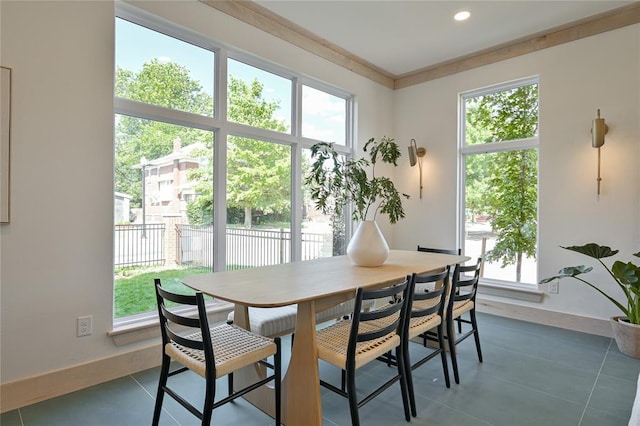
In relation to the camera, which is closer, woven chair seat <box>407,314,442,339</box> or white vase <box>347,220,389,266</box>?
woven chair seat <box>407,314,442,339</box>

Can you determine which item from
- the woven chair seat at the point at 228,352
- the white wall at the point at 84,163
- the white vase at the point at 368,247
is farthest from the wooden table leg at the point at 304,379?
the white wall at the point at 84,163

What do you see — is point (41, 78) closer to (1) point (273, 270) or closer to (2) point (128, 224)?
(2) point (128, 224)

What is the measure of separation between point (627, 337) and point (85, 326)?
411 cm

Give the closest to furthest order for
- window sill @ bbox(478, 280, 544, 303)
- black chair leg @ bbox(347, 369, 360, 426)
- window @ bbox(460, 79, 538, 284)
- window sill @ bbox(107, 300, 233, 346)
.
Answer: black chair leg @ bbox(347, 369, 360, 426), window sill @ bbox(107, 300, 233, 346), window sill @ bbox(478, 280, 544, 303), window @ bbox(460, 79, 538, 284)

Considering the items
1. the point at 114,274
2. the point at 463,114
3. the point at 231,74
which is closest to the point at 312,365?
the point at 114,274

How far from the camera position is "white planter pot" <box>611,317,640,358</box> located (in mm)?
2781

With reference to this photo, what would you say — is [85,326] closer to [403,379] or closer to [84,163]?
[84,163]

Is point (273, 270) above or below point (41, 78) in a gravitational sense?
below

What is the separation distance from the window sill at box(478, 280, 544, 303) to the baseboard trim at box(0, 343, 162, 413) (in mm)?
3520

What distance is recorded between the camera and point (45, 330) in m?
2.19

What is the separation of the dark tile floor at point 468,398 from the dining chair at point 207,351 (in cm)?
38

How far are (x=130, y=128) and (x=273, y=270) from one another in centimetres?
155

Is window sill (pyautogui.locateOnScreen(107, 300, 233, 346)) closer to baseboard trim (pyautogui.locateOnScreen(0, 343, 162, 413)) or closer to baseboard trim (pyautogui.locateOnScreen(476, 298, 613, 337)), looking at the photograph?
baseboard trim (pyautogui.locateOnScreen(0, 343, 162, 413))


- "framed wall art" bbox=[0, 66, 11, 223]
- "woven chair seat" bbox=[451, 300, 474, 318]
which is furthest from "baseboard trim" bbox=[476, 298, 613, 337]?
"framed wall art" bbox=[0, 66, 11, 223]
